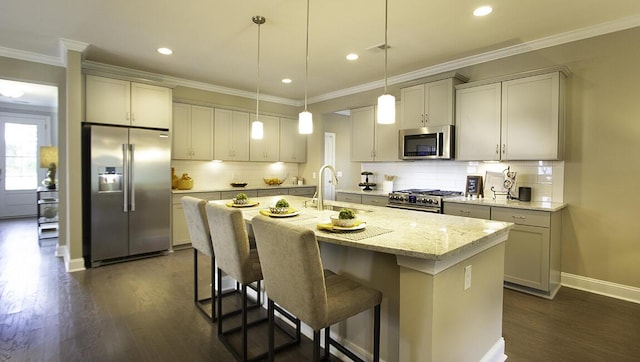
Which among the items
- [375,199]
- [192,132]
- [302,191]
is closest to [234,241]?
[375,199]

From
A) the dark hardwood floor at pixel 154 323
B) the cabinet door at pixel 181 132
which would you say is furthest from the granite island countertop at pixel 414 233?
the cabinet door at pixel 181 132

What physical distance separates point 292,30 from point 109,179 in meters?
2.96

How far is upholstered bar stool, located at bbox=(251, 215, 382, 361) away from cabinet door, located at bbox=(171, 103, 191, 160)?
3851 mm

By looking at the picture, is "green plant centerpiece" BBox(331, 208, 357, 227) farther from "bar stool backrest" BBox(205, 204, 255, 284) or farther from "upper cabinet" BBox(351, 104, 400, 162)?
"upper cabinet" BBox(351, 104, 400, 162)

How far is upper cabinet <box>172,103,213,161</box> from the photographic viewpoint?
5.02m

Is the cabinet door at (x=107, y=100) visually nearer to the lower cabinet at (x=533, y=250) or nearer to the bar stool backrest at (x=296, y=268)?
the bar stool backrest at (x=296, y=268)

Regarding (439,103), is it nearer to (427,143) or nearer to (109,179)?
(427,143)

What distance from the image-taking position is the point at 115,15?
2.99 meters

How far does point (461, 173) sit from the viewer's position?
4.31 metres

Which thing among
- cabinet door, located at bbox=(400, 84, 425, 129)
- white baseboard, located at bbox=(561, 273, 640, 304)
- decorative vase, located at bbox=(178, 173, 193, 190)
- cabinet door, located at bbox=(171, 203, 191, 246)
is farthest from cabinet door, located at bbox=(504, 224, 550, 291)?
decorative vase, located at bbox=(178, 173, 193, 190)

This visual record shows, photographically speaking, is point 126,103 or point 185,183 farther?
point 185,183

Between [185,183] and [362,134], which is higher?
[362,134]

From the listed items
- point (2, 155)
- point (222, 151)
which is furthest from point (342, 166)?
point (2, 155)

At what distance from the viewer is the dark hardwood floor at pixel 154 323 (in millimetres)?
2221
